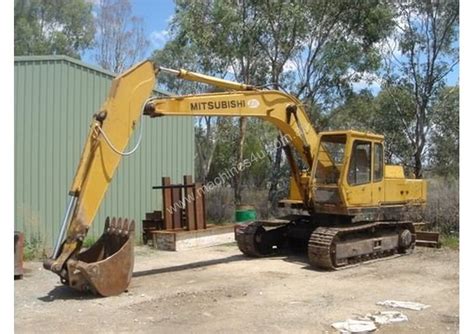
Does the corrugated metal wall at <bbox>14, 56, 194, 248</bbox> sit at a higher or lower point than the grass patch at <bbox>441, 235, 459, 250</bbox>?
higher

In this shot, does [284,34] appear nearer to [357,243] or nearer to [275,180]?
[275,180]

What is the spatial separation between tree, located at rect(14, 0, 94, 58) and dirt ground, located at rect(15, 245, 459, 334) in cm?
2852

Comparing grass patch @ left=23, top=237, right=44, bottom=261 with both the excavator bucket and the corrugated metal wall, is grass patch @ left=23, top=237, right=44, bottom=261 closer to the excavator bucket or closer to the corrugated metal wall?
the corrugated metal wall

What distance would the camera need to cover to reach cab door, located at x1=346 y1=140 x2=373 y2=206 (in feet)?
35.8

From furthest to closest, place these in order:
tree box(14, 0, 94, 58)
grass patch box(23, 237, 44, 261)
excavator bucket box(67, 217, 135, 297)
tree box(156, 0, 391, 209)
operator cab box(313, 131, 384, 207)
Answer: tree box(14, 0, 94, 58) → tree box(156, 0, 391, 209) → grass patch box(23, 237, 44, 261) → operator cab box(313, 131, 384, 207) → excavator bucket box(67, 217, 135, 297)

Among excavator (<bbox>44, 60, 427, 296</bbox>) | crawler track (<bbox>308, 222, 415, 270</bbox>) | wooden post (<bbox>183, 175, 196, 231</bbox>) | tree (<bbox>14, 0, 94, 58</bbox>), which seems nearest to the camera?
excavator (<bbox>44, 60, 427, 296</bbox>)

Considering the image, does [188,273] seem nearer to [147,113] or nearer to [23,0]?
[147,113]

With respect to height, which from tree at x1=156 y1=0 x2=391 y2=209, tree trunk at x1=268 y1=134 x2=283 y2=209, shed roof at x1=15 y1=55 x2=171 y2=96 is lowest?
tree trunk at x1=268 y1=134 x2=283 y2=209

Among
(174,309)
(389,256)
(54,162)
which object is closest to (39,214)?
(54,162)

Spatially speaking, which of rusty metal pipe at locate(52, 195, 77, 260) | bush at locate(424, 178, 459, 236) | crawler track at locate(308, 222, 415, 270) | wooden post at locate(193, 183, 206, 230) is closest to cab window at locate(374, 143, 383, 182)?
crawler track at locate(308, 222, 415, 270)

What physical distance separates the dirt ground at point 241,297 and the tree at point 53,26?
2852 centimetres

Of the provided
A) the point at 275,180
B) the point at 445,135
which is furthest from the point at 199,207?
the point at 445,135

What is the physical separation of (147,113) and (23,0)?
111ft

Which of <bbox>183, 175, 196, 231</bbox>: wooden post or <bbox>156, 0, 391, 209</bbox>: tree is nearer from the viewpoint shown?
<bbox>183, 175, 196, 231</bbox>: wooden post
